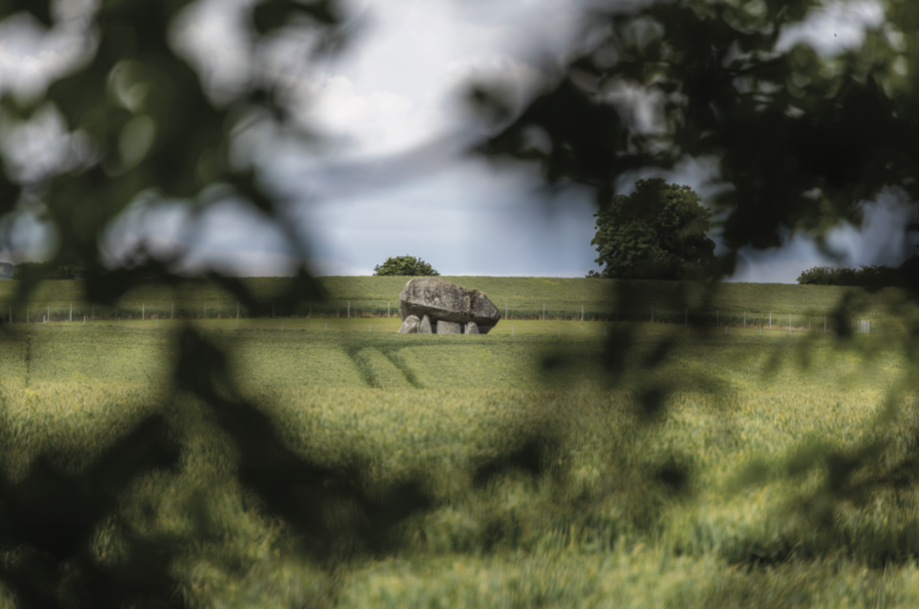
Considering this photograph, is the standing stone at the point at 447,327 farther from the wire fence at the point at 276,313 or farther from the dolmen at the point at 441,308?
the wire fence at the point at 276,313

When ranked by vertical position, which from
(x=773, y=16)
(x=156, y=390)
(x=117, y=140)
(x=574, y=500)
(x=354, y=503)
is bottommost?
(x=574, y=500)

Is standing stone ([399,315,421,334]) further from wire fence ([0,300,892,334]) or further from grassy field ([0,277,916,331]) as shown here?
wire fence ([0,300,892,334])

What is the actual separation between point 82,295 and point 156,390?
Answer: 0.44 feet

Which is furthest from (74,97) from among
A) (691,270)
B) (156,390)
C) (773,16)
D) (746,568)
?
(746,568)

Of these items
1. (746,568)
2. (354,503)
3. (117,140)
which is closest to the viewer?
(117,140)

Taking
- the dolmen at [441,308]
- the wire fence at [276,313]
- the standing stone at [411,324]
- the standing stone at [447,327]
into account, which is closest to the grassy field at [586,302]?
the wire fence at [276,313]

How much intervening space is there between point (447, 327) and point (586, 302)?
12491 millimetres

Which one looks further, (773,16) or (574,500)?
(574,500)

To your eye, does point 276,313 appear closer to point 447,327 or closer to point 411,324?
point 411,324

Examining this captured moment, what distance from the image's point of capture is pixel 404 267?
32.8 inches

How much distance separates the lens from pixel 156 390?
0.69 meters

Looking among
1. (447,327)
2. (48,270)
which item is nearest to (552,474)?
(48,270)

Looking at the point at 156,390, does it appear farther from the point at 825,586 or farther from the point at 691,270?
the point at 825,586

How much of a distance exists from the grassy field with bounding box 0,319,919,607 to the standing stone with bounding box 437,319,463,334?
1035 cm
